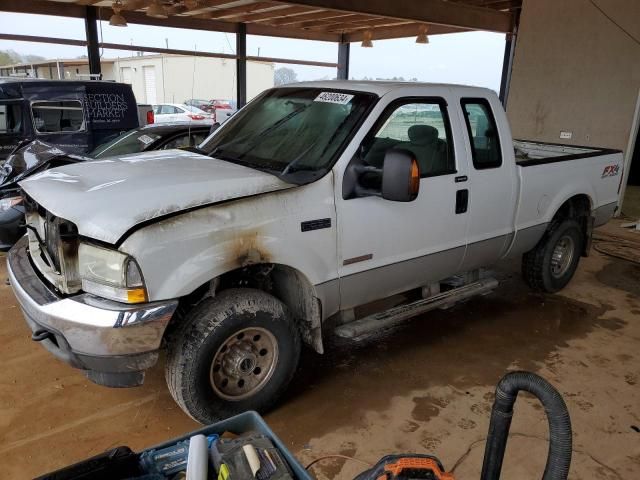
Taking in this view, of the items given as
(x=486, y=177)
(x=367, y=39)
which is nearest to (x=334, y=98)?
(x=486, y=177)

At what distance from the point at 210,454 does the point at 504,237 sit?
336 centimetres

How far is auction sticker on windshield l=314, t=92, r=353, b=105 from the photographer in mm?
3531

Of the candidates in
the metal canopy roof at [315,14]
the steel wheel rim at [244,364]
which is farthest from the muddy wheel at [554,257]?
the metal canopy roof at [315,14]

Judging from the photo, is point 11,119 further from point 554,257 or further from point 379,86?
point 554,257

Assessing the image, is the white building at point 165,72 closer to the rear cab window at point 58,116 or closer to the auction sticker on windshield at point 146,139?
the rear cab window at point 58,116

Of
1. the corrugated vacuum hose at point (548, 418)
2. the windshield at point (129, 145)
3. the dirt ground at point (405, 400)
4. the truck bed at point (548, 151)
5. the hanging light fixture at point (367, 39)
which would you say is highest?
the hanging light fixture at point (367, 39)

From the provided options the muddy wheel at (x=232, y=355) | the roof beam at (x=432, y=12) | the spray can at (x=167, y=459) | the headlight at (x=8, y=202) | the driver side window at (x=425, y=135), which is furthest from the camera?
the roof beam at (x=432, y=12)

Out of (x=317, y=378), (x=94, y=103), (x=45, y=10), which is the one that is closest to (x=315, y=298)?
(x=317, y=378)

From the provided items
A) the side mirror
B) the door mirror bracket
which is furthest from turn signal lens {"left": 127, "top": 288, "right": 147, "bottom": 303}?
the side mirror

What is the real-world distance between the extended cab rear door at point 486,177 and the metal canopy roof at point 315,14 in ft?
19.0

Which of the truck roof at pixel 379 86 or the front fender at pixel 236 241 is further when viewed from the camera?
the truck roof at pixel 379 86

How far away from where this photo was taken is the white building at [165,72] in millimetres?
11094

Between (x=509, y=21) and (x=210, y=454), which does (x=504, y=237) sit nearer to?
(x=210, y=454)

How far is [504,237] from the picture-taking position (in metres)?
4.37
